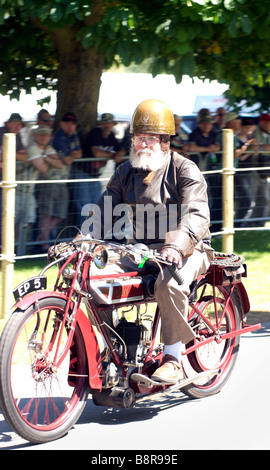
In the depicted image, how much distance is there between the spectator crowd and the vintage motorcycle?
366 cm

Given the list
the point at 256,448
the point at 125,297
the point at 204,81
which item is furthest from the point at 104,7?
the point at 256,448

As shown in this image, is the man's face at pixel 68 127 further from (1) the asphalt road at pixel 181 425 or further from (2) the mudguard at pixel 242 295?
(1) the asphalt road at pixel 181 425

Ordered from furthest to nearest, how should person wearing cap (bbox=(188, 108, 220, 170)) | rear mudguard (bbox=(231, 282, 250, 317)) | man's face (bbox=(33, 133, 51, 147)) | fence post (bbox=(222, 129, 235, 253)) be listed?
person wearing cap (bbox=(188, 108, 220, 170)) < man's face (bbox=(33, 133, 51, 147)) < fence post (bbox=(222, 129, 235, 253)) < rear mudguard (bbox=(231, 282, 250, 317))

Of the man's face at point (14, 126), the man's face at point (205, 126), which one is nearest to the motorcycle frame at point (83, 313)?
the man's face at point (14, 126)

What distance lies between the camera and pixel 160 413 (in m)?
5.16

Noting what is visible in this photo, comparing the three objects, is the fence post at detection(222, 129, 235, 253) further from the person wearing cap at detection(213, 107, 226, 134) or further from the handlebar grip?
the handlebar grip

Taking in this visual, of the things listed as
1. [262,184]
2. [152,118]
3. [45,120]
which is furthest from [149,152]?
[262,184]

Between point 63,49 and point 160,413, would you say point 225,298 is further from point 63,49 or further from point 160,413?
point 63,49

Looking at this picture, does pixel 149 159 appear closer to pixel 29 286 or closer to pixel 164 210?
pixel 164 210

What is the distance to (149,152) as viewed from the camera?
16.4 ft

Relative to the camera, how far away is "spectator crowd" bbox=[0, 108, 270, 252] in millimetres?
8977

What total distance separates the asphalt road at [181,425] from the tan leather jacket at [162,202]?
1002mm

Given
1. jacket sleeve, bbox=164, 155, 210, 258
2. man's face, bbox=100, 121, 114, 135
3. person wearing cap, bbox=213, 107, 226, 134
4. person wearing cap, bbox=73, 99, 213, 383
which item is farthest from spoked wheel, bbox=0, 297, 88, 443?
person wearing cap, bbox=213, 107, 226, 134

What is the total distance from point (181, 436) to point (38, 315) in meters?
1.04
